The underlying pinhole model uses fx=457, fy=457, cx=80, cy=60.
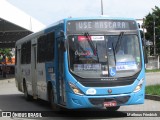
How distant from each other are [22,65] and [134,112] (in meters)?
8.69

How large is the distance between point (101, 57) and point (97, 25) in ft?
3.28

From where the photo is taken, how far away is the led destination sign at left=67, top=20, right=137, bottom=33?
13.0 m

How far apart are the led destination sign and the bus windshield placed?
240 millimetres

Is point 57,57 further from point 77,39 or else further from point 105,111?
point 105,111

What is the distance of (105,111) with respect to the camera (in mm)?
15000

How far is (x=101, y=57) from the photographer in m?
12.7

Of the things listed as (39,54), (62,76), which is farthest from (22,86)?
(62,76)

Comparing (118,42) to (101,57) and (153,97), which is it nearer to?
(101,57)

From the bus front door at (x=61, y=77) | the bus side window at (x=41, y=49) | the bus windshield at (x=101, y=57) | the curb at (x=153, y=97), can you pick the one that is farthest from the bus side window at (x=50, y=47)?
the curb at (x=153, y=97)

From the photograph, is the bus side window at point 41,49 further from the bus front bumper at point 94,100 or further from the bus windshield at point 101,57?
the bus front bumper at point 94,100

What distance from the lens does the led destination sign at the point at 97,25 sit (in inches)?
510

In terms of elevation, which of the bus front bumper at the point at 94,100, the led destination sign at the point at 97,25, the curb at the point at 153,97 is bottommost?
the curb at the point at 153,97

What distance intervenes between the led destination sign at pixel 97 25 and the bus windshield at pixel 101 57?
240 mm

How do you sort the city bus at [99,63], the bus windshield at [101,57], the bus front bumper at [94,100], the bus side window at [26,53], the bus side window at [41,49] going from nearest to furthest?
the bus front bumper at [94,100], the city bus at [99,63], the bus windshield at [101,57], the bus side window at [41,49], the bus side window at [26,53]
